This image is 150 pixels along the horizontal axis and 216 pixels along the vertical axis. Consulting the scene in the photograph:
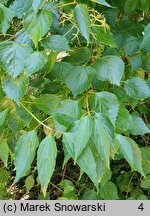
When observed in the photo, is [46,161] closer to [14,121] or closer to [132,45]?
[14,121]

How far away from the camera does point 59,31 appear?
0.83 m

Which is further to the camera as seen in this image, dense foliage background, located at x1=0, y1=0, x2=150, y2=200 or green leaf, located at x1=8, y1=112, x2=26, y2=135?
green leaf, located at x1=8, y1=112, x2=26, y2=135

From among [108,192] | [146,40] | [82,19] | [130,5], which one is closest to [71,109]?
[82,19]

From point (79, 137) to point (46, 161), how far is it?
0.06m

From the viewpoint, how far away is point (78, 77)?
717 millimetres

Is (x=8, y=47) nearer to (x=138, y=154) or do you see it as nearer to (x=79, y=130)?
(x=79, y=130)

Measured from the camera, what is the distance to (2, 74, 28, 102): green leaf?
0.66 m

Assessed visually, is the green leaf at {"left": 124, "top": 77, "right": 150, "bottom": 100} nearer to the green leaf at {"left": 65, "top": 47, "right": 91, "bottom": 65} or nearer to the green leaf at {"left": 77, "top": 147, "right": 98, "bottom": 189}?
the green leaf at {"left": 65, "top": 47, "right": 91, "bottom": 65}

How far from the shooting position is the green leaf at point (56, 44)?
67 cm

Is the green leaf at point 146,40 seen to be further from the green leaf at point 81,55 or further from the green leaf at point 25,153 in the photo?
the green leaf at point 25,153

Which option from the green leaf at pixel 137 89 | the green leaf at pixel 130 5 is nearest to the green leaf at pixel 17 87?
the green leaf at pixel 137 89

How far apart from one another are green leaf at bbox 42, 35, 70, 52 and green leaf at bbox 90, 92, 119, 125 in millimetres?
109

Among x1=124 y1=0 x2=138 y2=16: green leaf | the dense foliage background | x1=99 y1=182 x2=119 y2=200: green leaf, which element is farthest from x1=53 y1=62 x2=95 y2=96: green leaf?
x1=99 y1=182 x2=119 y2=200: green leaf

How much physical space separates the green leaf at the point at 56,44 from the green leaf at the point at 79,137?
0.15m
